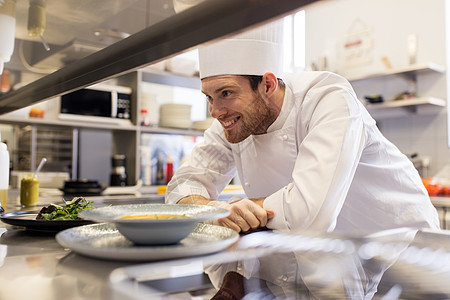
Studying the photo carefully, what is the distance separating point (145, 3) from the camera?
78 cm

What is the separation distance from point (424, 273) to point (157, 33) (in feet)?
1.95

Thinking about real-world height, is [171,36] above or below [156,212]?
above

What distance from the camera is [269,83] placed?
1477mm

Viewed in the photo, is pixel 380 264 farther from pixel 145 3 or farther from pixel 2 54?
pixel 2 54

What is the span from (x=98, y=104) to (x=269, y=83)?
8.03ft

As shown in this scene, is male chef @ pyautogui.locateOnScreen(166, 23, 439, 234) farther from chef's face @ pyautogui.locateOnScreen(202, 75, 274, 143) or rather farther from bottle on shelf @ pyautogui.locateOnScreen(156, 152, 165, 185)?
bottle on shelf @ pyautogui.locateOnScreen(156, 152, 165, 185)

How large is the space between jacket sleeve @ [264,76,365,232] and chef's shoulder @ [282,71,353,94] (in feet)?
0.16

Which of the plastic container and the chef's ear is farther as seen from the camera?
the chef's ear

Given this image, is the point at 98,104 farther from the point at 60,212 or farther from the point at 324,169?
the point at 324,169

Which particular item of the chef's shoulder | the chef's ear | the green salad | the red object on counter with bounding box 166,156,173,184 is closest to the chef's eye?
the chef's ear

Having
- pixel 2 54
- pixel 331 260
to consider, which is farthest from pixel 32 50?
pixel 331 260

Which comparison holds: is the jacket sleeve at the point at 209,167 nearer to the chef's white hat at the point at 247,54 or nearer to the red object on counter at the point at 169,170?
the chef's white hat at the point at 247,54

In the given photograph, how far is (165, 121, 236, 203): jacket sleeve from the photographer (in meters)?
1.58

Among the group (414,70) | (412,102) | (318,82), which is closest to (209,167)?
(318,82)
